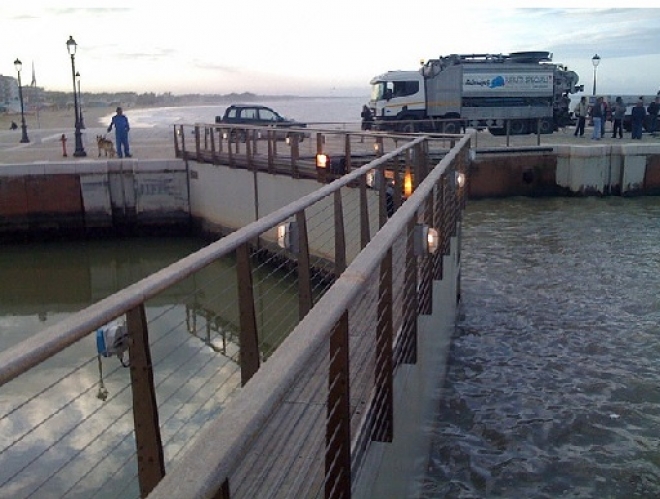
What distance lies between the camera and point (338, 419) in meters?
2.87

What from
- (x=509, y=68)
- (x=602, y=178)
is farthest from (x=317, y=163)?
(x=509, y=68)

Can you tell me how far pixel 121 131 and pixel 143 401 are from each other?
21.0 meters

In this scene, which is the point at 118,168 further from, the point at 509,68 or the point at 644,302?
the point at 509,68

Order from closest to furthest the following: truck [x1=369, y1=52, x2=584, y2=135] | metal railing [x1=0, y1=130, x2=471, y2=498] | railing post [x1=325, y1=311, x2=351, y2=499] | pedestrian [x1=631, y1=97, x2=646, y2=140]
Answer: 1. metal railing [x1=0, y1=130, x2=471, y2=498]
2. railing post [x1=325, y1=311, x2=351, y2=499]
3. pedestrian [x1=631, y1=97, x2=646, y2=140]
4. truck [x1=369, y1=52, x2=584, y2=135]

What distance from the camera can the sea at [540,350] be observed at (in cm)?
601

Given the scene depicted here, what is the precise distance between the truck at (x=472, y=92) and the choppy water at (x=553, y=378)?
18240 millimetres

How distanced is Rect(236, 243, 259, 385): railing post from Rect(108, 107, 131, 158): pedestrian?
19010 mm

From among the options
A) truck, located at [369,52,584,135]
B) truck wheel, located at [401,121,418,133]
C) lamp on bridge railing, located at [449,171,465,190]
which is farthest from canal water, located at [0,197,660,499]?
truck, located at [369,52,584,135]

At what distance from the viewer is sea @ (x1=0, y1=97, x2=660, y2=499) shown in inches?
237

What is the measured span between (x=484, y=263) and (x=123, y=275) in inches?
328

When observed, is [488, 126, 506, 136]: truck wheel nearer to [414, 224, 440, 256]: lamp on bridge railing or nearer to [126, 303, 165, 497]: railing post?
[414, 224, 440, 256]: lamp on bridge railing

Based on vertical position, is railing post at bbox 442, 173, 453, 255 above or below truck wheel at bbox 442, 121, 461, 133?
below

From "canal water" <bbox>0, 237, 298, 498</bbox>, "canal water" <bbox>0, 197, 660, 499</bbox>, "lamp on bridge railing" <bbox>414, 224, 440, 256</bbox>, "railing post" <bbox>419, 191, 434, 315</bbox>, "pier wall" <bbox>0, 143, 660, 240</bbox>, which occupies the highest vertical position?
"lamp on bridge railing" <bbox>414, 224, 440, 256</bbox>

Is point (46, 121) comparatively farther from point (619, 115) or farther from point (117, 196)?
point (619, 115)
